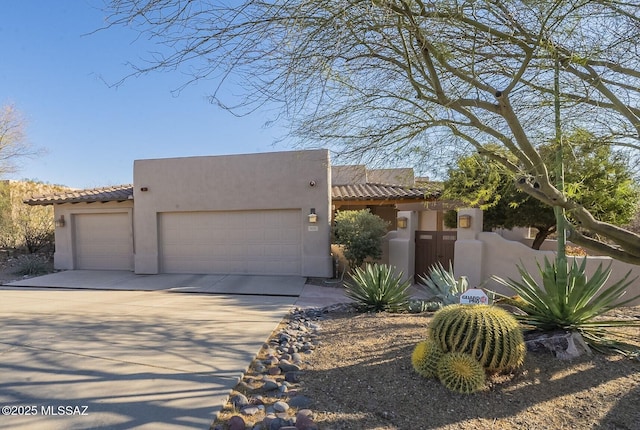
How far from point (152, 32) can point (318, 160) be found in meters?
7.73

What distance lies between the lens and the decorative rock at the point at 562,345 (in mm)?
3926

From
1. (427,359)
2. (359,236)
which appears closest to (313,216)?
(359,236)

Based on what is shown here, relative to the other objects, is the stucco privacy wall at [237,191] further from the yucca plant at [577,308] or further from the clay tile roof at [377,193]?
the yucca plant at [577,308]

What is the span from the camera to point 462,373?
11.0 feet

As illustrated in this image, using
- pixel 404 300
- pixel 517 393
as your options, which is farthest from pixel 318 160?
pixel 517 393

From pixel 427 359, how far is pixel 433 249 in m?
7.90

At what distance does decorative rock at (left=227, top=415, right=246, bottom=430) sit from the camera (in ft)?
9.64

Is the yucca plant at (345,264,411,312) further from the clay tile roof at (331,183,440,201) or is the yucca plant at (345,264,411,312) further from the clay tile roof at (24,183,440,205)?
the clay tile roof at (24,183,440,205)

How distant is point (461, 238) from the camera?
1026cm

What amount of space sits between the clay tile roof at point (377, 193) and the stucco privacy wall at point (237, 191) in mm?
1682

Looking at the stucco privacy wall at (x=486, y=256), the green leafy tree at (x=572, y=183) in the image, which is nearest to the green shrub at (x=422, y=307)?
the green leafy tree at (x=572, y=183)

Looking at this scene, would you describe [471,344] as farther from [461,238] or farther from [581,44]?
[461,238]

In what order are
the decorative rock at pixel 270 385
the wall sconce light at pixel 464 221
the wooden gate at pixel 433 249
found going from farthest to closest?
the wooden gate at pixel 433 249 → the wall sconce light at pixel 464 221 → the decorative rock at pixel 270 385

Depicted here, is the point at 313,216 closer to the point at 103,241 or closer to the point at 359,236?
the point at 359,236
